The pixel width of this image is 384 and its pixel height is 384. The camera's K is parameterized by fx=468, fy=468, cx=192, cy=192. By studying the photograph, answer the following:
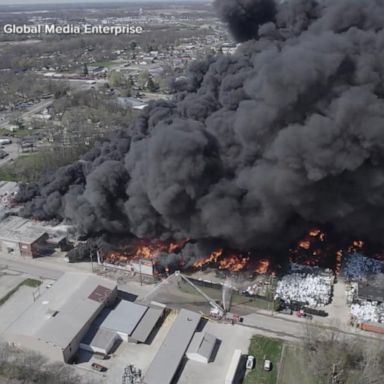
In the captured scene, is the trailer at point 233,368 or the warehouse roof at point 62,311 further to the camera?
the warehouse roof at point 62,311

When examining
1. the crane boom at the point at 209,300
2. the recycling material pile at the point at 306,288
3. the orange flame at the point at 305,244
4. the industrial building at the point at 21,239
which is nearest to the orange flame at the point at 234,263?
the crane boom at the point at 209,300

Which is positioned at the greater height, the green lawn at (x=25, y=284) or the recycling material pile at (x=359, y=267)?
the recycling material pile at (x=359, y=267)

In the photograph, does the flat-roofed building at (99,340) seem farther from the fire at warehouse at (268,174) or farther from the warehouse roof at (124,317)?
the fire at warehouse at (268,174)

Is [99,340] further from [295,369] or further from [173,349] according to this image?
[295,369]

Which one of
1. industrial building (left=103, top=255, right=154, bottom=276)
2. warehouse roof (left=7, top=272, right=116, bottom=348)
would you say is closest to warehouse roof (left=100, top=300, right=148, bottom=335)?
warehouse roof (left=7, top=272, right=116, bottom=348)

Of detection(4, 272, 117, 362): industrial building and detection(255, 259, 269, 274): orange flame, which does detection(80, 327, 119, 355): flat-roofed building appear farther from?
detection(255, 259, 269, 274): orange flame

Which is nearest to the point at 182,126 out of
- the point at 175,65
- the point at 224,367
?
the point at 224,367

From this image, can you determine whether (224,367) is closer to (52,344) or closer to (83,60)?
(52,344)
